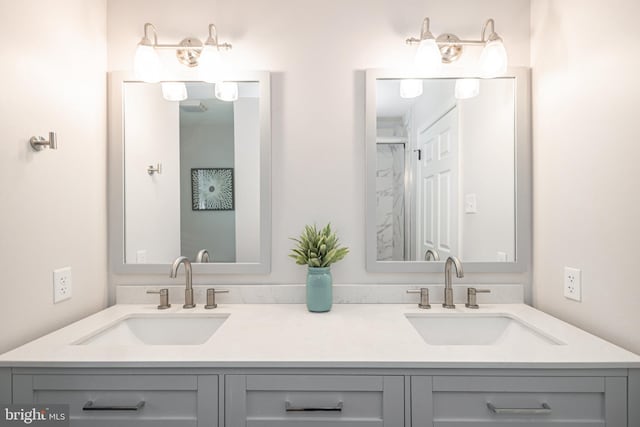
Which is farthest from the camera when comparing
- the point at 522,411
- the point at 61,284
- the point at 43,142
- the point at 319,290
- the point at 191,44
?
the point at 191,44

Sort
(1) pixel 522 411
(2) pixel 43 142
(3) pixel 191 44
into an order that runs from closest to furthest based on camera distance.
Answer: (1) pixel 522 411 < (2) pixel 43 142 < (3) pixel 191 44

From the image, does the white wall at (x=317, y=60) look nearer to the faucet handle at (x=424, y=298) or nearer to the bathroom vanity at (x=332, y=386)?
the faucet handle at (x=424, y=298)

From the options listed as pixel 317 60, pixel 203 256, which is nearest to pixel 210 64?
pixel 317 60

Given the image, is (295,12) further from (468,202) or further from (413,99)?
(468,202)

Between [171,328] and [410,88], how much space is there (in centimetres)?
147

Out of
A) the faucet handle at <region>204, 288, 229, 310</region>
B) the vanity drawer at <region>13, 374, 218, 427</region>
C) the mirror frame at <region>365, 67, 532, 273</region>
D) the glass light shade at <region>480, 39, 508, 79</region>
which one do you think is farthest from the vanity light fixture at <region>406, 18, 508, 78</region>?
the vanity drawer at <region>13, 374, 218, 427</region>

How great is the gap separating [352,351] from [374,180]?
2.56ft

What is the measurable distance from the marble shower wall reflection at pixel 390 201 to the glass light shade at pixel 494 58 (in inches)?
18.2

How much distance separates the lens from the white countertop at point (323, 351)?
39.6 inches

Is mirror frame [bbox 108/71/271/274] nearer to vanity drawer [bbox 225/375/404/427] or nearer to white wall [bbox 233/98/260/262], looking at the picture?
white wall [bbox 233/98/260/262]

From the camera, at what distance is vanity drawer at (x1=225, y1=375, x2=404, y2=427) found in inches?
40.1

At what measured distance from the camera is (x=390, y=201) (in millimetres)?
1590

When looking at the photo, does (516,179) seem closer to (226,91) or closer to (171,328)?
(226,91)

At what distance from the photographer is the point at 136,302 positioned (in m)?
1.60
